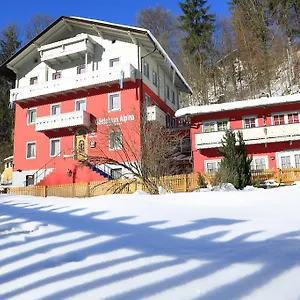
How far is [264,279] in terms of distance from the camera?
310 centimetres

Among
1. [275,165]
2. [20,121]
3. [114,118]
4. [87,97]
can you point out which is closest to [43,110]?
[20,121]

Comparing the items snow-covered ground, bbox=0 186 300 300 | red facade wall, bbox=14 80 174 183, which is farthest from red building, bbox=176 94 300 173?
snow-covered ground, bbox=0 186 300 300

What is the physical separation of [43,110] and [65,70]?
3842mm

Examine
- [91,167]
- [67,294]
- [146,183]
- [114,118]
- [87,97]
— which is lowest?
[67,294]

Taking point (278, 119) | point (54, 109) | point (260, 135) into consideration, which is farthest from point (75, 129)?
point (278, 119)

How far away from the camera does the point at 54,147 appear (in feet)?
84.7

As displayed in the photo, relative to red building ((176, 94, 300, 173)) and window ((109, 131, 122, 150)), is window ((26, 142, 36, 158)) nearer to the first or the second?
window ((109, 131, 122, 150))

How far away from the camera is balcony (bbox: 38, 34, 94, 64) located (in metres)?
24.9

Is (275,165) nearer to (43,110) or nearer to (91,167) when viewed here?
(91,167)

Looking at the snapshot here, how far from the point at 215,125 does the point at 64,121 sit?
11.3 meters

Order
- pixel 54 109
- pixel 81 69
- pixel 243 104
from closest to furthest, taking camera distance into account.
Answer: pixel 243 104 < pixel 81 69 < pixel 54 109

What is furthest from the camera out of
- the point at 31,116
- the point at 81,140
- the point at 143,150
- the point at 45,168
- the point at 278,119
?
the point at 31,116

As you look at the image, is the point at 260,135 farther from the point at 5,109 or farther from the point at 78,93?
the point at 5,109

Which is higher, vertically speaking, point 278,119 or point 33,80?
point 33,80
